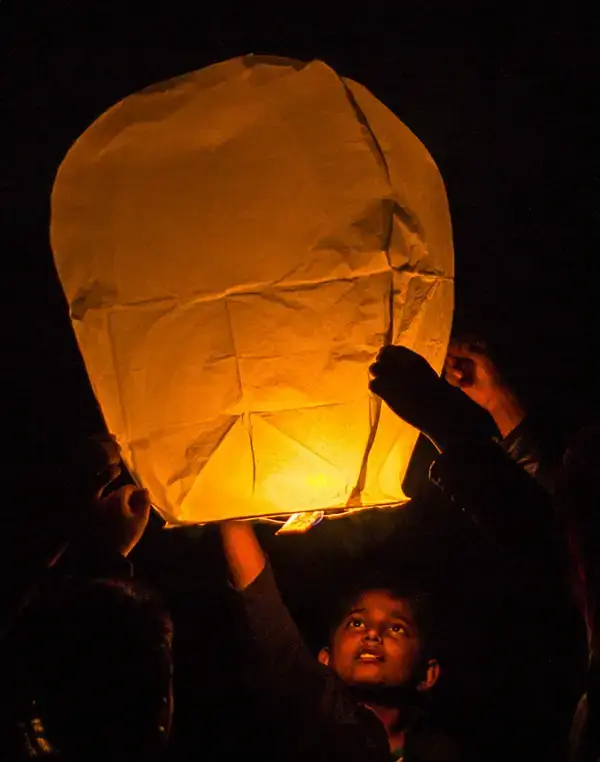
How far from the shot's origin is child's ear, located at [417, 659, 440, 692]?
229 centimetres

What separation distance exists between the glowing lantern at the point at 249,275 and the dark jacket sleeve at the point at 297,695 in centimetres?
75

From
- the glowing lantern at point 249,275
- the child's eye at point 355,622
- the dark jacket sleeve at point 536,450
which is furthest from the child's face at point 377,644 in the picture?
the glowing lantern at point 249,275

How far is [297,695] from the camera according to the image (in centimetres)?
198

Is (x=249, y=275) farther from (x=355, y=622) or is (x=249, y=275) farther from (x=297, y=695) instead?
(x=355, y=622)

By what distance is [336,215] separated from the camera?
44.1 inches

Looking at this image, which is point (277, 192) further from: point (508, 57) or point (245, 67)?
point (508, 57)

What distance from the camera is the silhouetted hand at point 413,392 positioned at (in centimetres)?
114

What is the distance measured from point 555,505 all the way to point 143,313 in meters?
0.63

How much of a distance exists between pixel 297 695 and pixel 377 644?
0.31 metres

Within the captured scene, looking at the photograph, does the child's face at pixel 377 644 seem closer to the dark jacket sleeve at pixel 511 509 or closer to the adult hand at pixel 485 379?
the adult hand at pixel 485 379

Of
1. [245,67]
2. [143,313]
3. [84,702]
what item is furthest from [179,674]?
[245,67]

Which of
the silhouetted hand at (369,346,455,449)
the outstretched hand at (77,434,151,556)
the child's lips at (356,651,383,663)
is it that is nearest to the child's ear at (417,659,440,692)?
the child's lips at (356,651,383,663)

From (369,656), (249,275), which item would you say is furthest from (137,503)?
(369,656)

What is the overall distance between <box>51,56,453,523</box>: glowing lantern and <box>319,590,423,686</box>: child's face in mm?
1080
